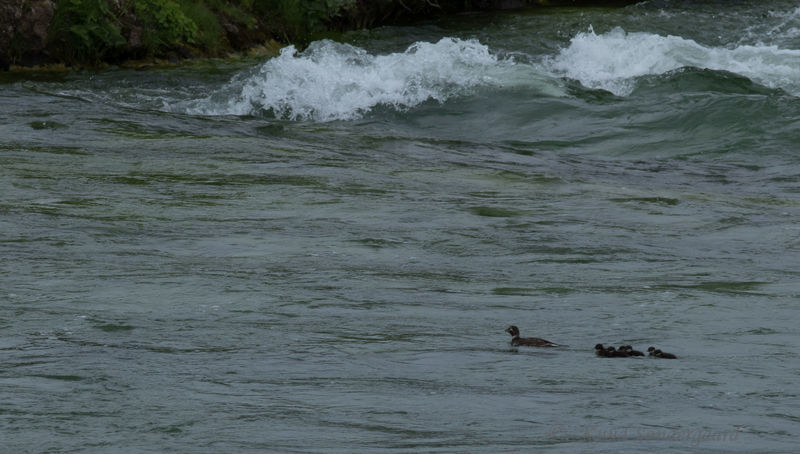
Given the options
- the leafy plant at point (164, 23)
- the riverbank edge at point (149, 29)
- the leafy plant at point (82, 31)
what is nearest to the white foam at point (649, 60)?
the riverbank edge at point (149, 29)

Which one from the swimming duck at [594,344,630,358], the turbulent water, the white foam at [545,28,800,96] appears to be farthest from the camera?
the white foam at [545,28,800,96]

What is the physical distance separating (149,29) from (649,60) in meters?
7.28

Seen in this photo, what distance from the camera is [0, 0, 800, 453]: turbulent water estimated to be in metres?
3.88

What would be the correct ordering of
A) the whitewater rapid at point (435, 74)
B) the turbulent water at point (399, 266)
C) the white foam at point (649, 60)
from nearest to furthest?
1. the turbulent water at point (399, 266)
2. the whitewater rapid at point (435, 74)
3. the white foam at point (649, 60)

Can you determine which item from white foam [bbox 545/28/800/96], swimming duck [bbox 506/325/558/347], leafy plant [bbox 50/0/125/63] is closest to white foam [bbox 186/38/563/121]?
white foam [bbox 545/28/800/96]

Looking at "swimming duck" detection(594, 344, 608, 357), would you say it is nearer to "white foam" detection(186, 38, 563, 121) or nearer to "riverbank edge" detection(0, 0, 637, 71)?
"white foam" detection(186, 38, 563, 121)

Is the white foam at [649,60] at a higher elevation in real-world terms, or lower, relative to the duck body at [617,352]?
higher

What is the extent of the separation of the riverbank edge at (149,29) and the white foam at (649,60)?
5.04m

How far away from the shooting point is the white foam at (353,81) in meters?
14.0

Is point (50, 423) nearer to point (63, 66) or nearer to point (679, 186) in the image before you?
point (679, 186)

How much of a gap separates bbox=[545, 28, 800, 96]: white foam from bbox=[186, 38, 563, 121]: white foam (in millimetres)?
808

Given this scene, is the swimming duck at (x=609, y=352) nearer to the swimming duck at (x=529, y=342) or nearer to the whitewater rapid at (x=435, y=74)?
the swimming duck at (x=529, y=342)

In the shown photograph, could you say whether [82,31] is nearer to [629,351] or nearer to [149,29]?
[149,29]

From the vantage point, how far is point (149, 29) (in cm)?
1727
